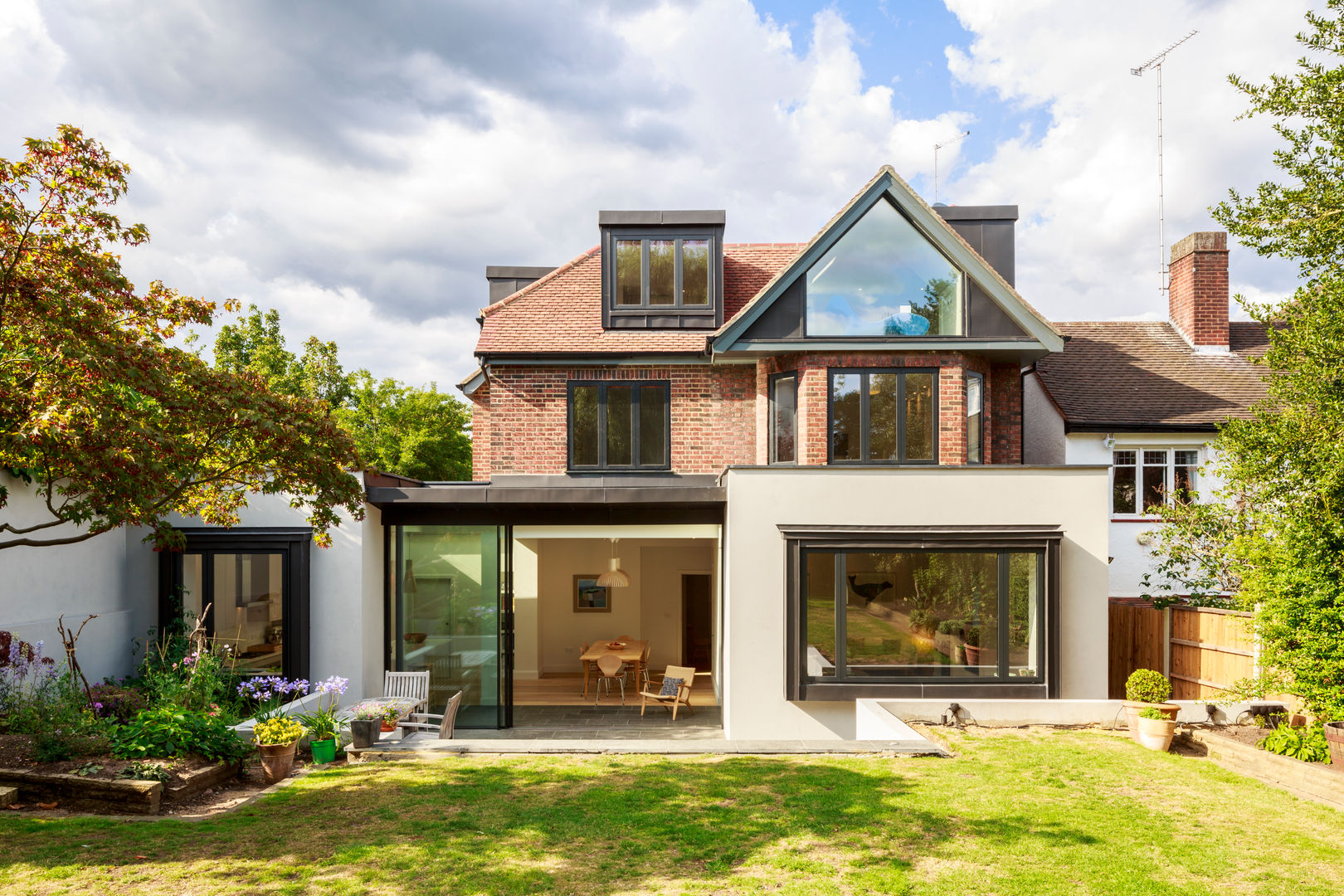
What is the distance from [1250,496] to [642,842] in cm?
1114

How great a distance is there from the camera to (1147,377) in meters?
16.1

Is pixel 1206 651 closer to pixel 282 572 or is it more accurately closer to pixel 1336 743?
pixel 1336 743

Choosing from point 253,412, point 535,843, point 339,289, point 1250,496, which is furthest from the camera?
point 339,289

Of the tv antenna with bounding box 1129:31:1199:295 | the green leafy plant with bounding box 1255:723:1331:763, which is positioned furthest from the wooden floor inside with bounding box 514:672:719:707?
the tv antenna with bounding box 1129:31:1199:295

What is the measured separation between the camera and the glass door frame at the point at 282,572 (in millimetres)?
11914

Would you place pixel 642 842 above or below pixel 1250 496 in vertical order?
below

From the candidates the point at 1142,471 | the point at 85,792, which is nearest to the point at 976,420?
the point at 1142,471

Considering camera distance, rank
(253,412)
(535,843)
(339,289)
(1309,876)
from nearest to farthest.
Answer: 1. (1309,876)
2. (535,843)
3. (253,412)
4. (339,289)

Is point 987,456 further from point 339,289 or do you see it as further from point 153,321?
point 339,289

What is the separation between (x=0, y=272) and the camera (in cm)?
621

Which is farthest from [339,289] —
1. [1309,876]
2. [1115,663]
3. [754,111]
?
[1309,876]

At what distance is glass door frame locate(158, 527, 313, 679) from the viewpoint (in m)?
11.9

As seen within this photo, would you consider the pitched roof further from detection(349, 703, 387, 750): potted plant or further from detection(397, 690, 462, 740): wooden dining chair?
detection(349, 703, 387, 750): potted plant

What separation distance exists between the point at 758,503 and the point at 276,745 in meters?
7.40
